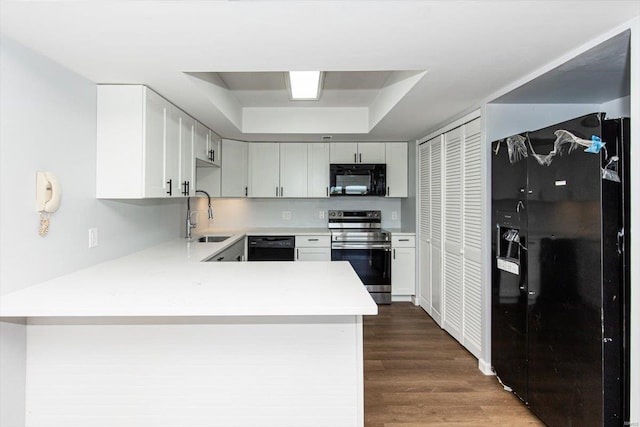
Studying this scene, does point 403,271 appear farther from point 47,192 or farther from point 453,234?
point 47,192

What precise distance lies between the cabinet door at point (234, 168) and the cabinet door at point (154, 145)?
1.59 metres

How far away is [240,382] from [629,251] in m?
1.83

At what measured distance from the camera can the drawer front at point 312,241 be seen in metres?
4.29

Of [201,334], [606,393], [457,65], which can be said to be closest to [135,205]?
[201,334]

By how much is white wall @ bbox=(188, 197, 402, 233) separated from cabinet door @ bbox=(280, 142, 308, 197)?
0.40 metres

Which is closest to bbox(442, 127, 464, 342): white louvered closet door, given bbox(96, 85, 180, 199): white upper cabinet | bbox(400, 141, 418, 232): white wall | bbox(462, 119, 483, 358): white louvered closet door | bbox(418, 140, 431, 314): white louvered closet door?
bbox(462, 119, 483, 358): white louvered closet door

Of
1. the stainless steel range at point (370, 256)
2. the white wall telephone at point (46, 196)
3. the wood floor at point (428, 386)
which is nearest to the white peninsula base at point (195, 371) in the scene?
the white wall telephone at point (46, 196)

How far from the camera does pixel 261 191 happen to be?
4.52 metres

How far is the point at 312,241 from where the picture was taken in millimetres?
4301

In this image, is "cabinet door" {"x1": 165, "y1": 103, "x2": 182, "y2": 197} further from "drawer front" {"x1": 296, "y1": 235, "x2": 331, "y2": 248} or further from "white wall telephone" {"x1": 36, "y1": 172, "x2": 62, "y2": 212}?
"drawer front" {"x1": 296, "y1": 235, "x2": 331, "y2": 248}

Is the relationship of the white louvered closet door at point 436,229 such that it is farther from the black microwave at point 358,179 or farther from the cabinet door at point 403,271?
the black microwave at point 358,179

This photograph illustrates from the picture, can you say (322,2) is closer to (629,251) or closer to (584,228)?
(584,228)

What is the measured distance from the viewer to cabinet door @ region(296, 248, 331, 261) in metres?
4.28

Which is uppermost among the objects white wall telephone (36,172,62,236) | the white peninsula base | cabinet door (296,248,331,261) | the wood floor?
white wall telephone (36,172,62,236)
